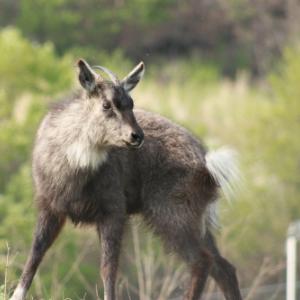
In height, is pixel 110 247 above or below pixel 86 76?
below

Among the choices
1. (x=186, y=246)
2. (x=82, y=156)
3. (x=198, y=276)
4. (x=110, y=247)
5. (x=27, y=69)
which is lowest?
(x=198, y=276)

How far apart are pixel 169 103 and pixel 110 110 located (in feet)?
46.7

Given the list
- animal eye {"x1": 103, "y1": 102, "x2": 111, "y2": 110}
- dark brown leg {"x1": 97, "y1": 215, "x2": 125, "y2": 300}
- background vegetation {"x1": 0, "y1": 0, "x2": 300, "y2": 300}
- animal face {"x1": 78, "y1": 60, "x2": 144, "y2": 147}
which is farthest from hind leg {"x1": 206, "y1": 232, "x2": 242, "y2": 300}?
animal eye {"x1": 103, "y1": 102, "x2": 111, "y2": 110}

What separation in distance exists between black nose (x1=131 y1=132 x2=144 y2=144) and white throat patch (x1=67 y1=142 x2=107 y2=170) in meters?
0.50

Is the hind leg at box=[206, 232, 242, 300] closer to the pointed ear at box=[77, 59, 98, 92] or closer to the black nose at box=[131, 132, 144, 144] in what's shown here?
the black nose at box=[131, 132, 144, 144]

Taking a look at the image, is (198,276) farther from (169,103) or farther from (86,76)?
(169,103)

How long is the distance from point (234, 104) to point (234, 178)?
13956 mm

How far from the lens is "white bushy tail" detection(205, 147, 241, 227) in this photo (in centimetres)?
927

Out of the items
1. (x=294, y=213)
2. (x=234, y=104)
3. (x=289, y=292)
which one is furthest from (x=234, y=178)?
(x=234, y=104)

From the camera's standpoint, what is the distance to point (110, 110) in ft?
28.1

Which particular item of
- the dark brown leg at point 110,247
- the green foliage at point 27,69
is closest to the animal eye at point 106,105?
the dark brown leg at point 110,247

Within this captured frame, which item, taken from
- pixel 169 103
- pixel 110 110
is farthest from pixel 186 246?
pixel 169 103

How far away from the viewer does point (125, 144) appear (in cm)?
845

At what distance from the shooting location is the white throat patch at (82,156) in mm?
8656
